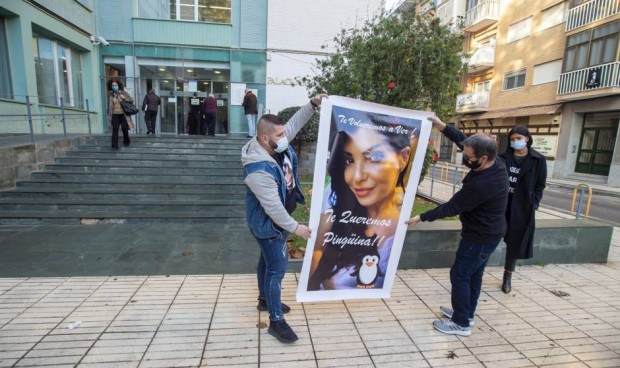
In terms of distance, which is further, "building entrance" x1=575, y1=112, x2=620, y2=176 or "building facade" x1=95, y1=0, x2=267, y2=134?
"building entrance" x1=575, y1=112, x2=620, y2=176

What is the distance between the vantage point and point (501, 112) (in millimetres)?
21422

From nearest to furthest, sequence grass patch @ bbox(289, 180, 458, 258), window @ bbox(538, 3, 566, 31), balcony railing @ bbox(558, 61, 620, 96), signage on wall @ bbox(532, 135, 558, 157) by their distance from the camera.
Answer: grass patch @ bbox(289, 180, 458, 258) < balcony railing @ bbox(558, 61, 620, 96) < window @ bbox(538, 3, 566, 31) < signage on wall @ bbox(532, 135, 558, 157)

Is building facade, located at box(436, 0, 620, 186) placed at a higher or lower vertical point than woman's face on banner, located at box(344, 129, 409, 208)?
higher

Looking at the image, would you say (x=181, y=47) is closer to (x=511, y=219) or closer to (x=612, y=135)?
(x=511, y=219)

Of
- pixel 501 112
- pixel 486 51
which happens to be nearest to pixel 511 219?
pixel 501 112

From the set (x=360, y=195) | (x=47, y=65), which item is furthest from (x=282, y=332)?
(x=47, y=65)

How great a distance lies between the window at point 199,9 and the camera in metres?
14.5

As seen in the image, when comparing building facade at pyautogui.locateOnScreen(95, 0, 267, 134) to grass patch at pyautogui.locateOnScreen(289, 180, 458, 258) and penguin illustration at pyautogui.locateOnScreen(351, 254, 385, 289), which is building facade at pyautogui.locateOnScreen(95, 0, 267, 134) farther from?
penguin illustration at pyautogui.locateOnScreen(351, 254, 385, 289)

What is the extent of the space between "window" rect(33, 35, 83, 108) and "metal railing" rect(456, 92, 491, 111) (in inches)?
828

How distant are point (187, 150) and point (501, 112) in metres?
20.2

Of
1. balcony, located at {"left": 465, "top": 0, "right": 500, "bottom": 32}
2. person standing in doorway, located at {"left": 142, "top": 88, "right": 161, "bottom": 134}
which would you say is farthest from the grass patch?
balcony, located at {"left": 465, "top": 0, "right": 500, "bottom": 32}

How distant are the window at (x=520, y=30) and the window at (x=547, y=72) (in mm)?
2360

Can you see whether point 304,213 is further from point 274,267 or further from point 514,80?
point 514,80

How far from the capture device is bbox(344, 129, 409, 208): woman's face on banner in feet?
9.30
